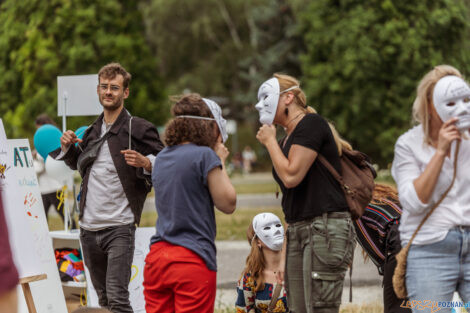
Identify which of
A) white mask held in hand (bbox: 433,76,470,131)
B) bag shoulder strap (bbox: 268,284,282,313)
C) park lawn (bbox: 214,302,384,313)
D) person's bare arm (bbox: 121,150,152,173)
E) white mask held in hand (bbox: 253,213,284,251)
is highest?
white mask held in hand (bbox: 433,76,470,131)

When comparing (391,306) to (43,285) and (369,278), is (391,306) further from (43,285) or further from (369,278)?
(369,278)

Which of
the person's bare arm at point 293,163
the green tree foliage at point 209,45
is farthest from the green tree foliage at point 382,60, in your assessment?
the person's bare arm at point 293,163

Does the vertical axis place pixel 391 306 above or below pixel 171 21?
below

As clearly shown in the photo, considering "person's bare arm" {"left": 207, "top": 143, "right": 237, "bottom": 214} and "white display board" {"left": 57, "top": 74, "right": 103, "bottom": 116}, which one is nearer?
"person's bare arm" {"left": 207, "top": 143, "right": 237, "bottom": 214}

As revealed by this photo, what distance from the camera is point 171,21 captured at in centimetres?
4700

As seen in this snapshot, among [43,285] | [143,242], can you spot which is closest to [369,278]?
[143,242]

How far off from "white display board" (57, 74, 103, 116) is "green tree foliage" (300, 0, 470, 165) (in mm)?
24700

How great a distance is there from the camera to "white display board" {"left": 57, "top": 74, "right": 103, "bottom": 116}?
6438 millimetres

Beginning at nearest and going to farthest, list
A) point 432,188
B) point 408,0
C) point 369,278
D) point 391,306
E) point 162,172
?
point 432,188 → point 162,172 → point 391,306 → point 369,278 → point 408,0

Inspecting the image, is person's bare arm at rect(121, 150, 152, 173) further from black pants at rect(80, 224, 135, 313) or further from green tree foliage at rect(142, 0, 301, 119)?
green tree foliage at rect(142, 0, 301, 119)

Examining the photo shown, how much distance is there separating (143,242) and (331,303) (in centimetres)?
246

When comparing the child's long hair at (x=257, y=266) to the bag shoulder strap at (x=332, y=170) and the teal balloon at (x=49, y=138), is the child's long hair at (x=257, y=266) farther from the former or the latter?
the teal balloon at (x=49, y=138)

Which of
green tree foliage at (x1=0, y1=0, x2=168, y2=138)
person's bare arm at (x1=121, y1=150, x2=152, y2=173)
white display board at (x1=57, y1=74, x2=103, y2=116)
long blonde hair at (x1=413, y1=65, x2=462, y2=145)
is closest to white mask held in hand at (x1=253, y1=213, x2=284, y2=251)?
person's bare arm at (x1=121, y1=150, x2=152, y2=173)

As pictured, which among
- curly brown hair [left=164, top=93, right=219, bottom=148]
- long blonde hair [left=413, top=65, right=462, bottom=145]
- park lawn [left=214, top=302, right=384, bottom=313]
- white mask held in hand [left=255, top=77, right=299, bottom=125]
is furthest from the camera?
park lawn [left=214, top=302, right=384, bottom=313]
